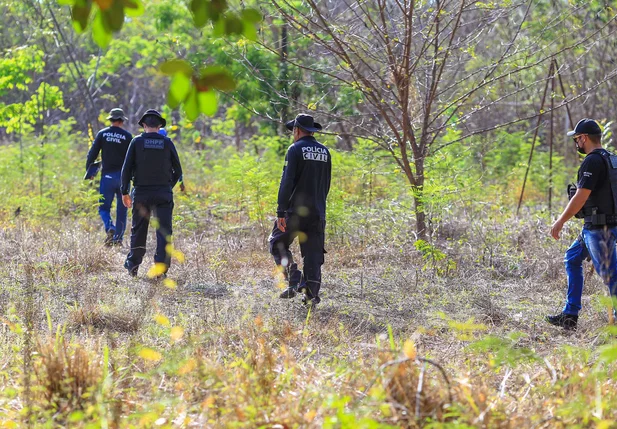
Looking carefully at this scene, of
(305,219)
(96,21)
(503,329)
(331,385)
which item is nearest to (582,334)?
(503,329)

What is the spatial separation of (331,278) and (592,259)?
2.89m

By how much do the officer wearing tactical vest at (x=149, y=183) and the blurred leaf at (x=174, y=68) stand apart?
552 cm

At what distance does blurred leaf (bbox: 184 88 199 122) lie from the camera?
2.47 meters

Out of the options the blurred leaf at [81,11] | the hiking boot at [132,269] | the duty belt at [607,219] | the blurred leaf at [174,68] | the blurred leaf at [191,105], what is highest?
the blurred leaf at [81,11]

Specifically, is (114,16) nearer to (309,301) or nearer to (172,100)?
(172,100)

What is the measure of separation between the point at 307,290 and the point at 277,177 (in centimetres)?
517

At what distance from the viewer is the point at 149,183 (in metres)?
7.92

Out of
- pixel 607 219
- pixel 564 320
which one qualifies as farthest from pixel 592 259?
pixel 564 320

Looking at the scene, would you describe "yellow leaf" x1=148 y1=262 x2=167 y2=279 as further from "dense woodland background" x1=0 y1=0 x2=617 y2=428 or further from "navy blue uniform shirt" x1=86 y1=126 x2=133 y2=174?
"navy blue uniform shirt" x1=86 y1=126 x2=133 y2=174

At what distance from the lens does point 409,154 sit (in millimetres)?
9367

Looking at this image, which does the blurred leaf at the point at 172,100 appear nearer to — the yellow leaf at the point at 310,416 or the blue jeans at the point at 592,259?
the yellow leaf at the point at 310,416

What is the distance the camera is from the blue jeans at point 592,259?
5.92 m

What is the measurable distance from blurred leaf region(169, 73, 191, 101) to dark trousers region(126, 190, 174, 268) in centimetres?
558

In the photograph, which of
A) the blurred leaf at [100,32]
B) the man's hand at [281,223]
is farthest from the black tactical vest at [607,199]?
the blurred leaf at [100,32]
